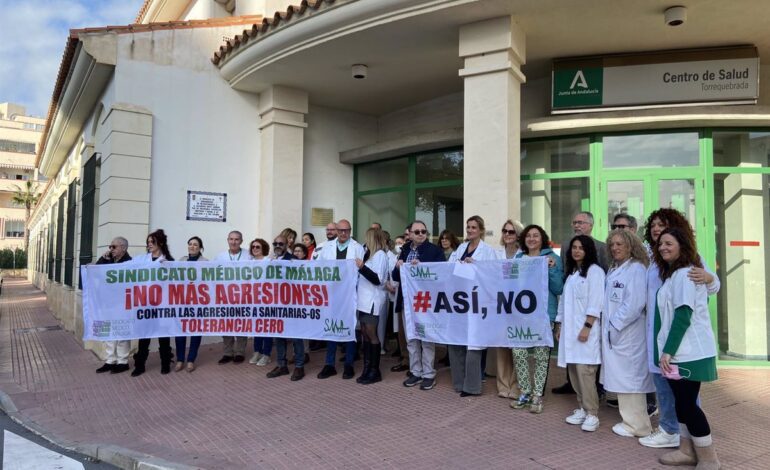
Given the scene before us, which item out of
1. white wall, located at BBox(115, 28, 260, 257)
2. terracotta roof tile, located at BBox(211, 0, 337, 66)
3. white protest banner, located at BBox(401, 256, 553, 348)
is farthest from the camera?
white wall, located at BBox(115, 28, 260, 257)

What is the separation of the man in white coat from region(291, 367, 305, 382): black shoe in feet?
0.75

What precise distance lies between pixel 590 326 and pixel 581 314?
15 cm

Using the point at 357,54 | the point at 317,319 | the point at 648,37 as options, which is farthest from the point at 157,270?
the point at 648,37

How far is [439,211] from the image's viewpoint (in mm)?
10211

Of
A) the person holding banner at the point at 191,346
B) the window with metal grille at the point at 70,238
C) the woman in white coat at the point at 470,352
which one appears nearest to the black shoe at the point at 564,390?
the woman in white coat at the point at 470,352

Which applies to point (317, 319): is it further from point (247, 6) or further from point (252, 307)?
point (247, 6)

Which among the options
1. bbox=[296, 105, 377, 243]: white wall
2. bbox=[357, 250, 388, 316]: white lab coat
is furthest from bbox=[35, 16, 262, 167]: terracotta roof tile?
bbox=[357, 250, 388, 316]: white lab coat

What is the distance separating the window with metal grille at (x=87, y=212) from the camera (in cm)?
991

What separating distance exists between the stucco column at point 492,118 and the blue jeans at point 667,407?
294 centimetres

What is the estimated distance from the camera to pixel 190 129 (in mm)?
9344

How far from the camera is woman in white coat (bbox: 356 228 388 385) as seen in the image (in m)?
6.44

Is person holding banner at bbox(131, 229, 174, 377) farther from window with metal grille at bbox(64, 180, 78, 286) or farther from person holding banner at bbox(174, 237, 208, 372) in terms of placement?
window with metal grille at bbox(64, 180, 78, 286)

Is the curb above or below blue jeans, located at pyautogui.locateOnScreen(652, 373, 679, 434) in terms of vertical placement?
below

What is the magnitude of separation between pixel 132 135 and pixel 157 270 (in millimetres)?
2853
